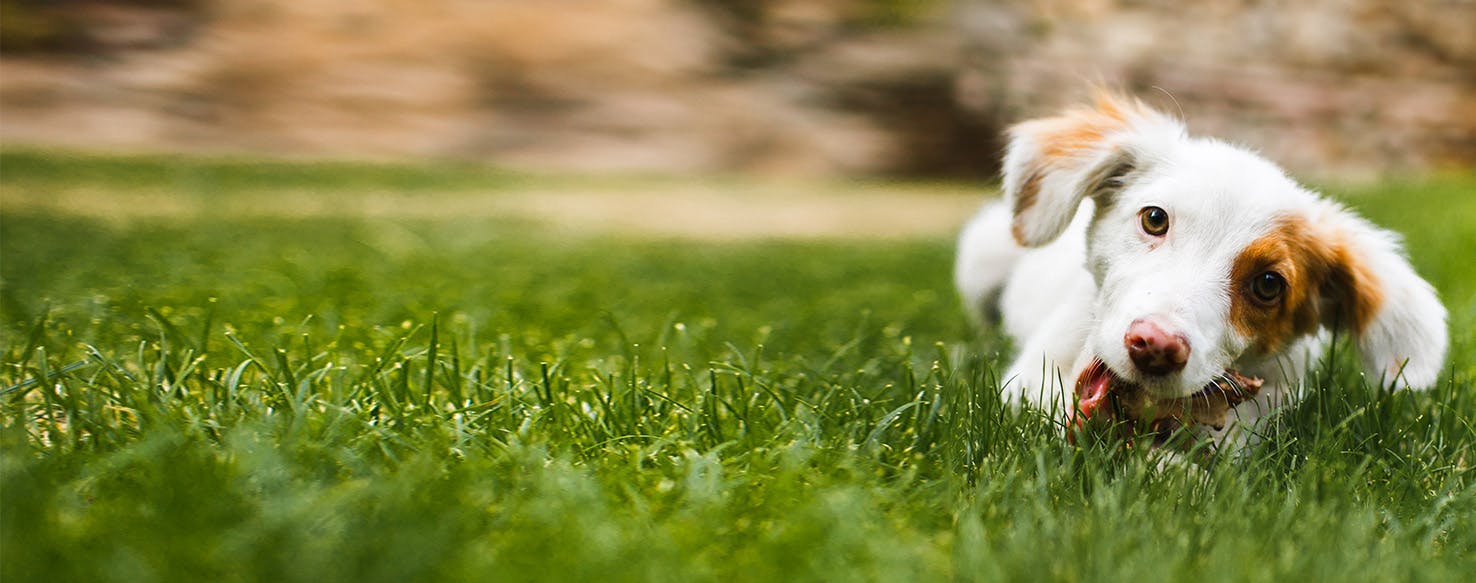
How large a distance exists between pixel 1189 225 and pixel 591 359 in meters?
1.22

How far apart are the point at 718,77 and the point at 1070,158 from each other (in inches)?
327

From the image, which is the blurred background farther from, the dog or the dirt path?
→ the dog

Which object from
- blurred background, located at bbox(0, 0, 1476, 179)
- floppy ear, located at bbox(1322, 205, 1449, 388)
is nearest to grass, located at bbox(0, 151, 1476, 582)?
floppy ear, located at bbox(1322, 205, 1449, 388)

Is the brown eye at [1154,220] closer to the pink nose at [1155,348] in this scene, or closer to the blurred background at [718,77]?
the pink nose at [1155,348]

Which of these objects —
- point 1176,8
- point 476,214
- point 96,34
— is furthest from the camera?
point 1176,8

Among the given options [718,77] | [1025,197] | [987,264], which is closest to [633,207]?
[718,77]

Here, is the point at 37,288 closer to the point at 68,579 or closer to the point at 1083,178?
the point at 68,579

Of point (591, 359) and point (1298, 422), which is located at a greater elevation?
point (1298, 422)

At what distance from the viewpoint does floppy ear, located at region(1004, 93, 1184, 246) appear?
2.22m

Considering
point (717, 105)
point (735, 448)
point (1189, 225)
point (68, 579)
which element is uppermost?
point (1189, 225)

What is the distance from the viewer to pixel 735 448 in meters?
1.83

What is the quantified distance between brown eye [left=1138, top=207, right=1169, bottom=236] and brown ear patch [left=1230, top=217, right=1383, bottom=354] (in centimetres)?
14

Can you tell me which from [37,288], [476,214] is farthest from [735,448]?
Answer: [476,214]

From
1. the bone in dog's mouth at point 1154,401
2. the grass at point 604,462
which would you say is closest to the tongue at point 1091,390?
the bone in dog's mouth at point 1154,401
